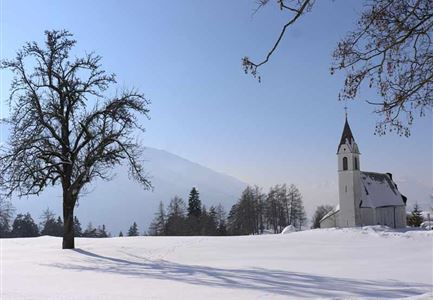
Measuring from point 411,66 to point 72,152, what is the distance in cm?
1842

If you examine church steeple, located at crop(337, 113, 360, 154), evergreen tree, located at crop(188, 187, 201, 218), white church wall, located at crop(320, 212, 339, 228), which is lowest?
white church wall, located at crop(320, 212, 339, 228)

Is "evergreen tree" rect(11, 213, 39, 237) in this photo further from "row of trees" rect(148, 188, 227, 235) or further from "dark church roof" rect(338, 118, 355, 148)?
"dark church roof" rect(338, 118, 355, 148)

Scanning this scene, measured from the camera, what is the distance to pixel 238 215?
300ft

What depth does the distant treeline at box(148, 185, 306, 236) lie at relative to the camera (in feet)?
263

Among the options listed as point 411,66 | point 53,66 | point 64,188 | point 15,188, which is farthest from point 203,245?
point 411,66

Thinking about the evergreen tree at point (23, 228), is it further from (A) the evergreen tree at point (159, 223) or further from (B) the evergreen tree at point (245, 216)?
(B) the evergreen tree at point (245, 216)

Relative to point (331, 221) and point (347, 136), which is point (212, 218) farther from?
point (347, 136)

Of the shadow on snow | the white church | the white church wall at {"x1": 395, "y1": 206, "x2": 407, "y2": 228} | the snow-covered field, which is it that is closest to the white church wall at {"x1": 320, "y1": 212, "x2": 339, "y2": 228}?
the white church

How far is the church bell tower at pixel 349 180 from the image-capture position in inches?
2717

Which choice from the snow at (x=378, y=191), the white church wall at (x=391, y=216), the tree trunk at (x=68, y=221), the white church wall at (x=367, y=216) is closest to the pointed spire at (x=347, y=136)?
the snow at (x=378, y=191)

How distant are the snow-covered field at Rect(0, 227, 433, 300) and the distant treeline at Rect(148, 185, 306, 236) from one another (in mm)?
51755

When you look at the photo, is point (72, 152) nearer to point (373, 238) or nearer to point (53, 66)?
point (53, 66)

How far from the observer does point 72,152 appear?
77.9ft

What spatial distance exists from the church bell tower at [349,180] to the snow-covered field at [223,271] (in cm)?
4217
